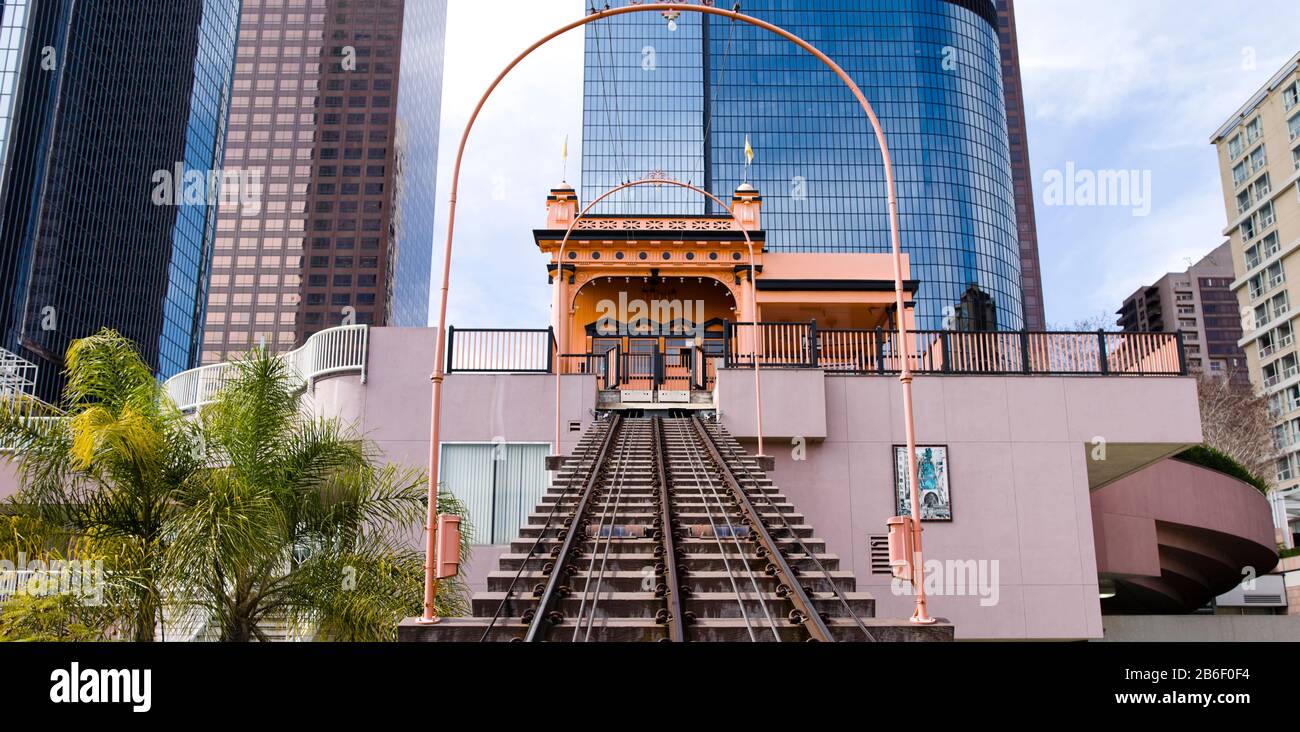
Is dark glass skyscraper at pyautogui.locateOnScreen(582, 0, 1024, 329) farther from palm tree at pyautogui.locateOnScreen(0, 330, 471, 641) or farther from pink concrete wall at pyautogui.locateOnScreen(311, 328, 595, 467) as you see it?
palm tree at pyautogui.locateOnScreen(0, 330, 471, 641)

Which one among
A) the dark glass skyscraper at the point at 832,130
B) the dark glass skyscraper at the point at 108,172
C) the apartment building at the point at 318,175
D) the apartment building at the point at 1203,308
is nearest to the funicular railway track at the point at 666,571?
the dark glass skyscraper at the point at 108,172

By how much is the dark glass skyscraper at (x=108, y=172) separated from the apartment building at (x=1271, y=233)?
350 ft

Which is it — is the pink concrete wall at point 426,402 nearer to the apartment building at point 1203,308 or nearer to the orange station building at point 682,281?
the orange station building at point 682,281

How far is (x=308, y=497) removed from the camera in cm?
1156

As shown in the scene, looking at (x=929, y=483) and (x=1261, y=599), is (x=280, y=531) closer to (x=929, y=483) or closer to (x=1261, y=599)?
(x=929, y=483)

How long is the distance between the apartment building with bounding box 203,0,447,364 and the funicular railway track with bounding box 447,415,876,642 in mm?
126802

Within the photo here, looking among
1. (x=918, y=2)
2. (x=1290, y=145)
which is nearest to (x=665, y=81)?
(x=918, y=2)

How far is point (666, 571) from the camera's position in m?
8.17

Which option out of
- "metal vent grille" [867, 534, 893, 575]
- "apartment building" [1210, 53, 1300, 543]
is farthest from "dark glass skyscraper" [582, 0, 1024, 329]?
"metal vent grille" [867, 534, 893, 575]

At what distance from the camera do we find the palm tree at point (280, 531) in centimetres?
1002

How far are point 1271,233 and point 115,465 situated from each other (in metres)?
99.7

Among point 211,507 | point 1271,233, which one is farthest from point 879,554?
point 1271,233

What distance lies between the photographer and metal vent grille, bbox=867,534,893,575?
1681cm

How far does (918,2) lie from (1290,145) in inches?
1868
